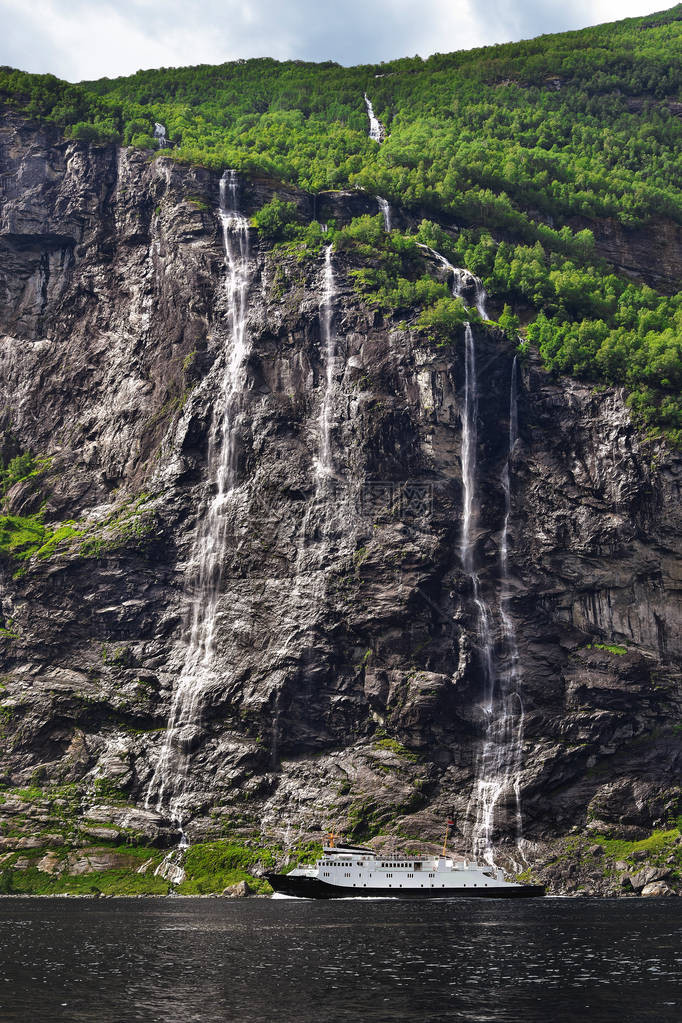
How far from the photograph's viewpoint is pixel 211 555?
4188 inches

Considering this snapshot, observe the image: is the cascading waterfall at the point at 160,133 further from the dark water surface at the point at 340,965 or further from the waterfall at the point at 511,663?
the dark water surface at the point at 340,965

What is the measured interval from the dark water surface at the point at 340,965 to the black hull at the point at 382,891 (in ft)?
38.1

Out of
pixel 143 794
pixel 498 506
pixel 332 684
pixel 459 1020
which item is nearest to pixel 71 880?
pixel 143 794

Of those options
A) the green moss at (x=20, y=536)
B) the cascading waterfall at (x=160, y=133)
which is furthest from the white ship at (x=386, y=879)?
the cascading waterfall at (x=160, y=133)

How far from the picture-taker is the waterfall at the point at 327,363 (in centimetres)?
10925

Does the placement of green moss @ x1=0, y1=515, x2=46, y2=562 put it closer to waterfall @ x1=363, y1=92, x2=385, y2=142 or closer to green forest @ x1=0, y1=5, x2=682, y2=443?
green forest @ x1=0, y1=5, x2=682, y2=443

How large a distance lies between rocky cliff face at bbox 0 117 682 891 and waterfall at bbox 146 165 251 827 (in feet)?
1.51

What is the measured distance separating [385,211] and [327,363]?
31.8 m

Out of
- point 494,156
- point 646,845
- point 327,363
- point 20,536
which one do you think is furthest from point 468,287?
point 646,845

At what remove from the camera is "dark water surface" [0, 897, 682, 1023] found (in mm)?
36625

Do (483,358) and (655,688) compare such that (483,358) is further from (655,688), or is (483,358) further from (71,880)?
(71,880)

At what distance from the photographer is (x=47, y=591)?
351 ft

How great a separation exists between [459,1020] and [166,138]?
464 ft

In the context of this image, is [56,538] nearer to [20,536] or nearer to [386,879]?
[20,536]
